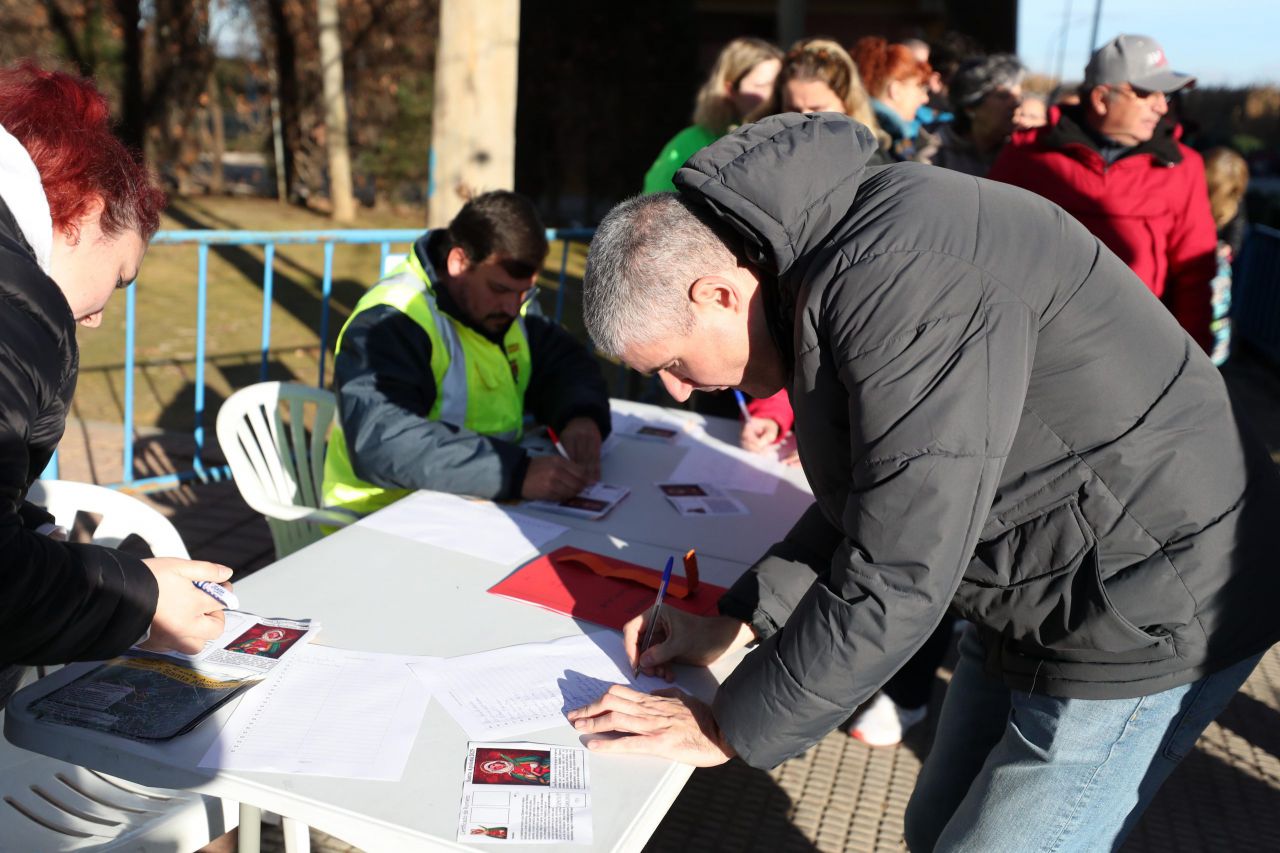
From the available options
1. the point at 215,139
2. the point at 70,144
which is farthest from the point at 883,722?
the point at 215,139

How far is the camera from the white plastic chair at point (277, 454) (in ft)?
9.71

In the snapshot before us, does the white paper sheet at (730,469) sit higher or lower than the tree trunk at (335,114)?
lower

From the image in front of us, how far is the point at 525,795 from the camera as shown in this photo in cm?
138

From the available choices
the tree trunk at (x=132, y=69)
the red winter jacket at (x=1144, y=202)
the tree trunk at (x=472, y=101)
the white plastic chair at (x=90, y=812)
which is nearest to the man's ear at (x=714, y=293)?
the white plastic chair at (x=90, y=812)

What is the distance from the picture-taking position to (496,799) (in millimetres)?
1376

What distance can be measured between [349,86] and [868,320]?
14.2m

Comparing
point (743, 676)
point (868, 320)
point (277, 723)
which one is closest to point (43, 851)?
point (277, 723)

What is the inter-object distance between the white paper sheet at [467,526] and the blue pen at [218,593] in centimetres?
52

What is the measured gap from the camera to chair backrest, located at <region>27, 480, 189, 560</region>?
2.29 meters

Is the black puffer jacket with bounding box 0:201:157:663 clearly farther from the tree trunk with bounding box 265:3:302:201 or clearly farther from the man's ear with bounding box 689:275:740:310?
the tree trunk with bounding box 265:3:302:201

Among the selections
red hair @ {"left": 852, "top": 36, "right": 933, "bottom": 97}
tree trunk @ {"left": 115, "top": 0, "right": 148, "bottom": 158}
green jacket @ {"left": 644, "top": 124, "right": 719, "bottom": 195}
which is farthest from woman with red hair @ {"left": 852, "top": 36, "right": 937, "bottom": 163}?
tree trunk @ {"left": 115, "top": 0, "right": 148, "bottom": 158}

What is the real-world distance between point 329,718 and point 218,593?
0.34 m

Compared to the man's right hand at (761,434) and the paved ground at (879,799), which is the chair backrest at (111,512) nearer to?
the paved ground at (879,799)

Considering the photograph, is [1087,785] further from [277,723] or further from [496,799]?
[277,723]
